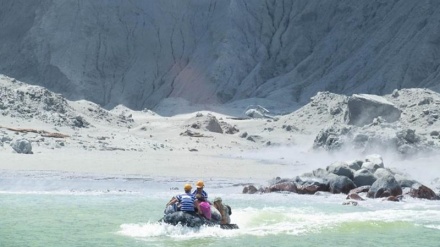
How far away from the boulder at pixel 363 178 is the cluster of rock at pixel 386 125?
9.65 m

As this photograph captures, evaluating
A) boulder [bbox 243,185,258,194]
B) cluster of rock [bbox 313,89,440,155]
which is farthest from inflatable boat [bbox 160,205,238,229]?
cluster of rock [bbox 313,89,440,155]

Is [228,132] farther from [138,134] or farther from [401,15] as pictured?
[401,15]

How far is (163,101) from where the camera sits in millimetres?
87875

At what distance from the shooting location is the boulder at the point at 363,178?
99.3ft

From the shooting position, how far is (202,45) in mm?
98500

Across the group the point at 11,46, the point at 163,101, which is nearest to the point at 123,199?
the point at 163,101

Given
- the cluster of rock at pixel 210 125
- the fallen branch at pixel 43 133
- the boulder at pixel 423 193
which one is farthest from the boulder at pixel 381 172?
the cluster of rock at pixel 210 125

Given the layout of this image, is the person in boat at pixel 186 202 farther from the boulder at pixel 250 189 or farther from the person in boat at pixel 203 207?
the boulder at pixel 250 189

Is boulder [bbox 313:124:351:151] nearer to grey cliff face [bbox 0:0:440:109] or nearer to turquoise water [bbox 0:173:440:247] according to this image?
turquoise water [bbox 0:173:440:247]

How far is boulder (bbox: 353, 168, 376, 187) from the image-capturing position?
3028cm

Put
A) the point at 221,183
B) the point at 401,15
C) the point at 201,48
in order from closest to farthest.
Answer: the point at 221,183
the point at 401,15
the point at 201,48

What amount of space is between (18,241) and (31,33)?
8506 centimetres

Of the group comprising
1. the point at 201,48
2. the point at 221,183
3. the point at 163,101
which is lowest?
the point at 221,183

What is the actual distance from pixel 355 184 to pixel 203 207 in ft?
38.0
